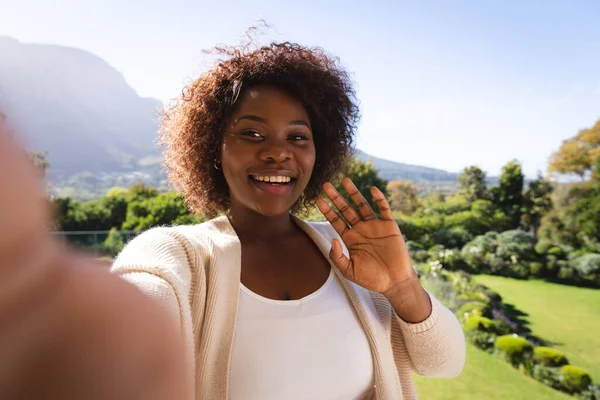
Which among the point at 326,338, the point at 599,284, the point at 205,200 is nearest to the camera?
the point at 326,338

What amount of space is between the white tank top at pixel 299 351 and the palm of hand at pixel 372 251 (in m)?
0.11

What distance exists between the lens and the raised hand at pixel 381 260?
1.25 m

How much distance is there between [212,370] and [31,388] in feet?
2.61

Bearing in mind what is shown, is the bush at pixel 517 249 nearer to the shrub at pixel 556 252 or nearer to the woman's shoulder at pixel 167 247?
the shrub at pixel 556 252

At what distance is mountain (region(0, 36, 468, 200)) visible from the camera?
84188mm

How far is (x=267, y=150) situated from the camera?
4.11ft

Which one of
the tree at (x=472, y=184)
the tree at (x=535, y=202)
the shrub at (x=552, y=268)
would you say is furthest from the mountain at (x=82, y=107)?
the shrub at (x=552, y=268)

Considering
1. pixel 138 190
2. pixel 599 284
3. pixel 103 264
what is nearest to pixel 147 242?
pixel 103 264

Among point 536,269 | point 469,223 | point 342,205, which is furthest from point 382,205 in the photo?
point 469,223

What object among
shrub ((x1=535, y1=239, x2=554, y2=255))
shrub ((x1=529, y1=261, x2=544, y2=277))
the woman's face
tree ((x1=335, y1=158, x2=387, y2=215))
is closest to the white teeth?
the woman's face

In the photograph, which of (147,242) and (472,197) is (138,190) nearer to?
(472,197)

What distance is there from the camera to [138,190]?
20.2m

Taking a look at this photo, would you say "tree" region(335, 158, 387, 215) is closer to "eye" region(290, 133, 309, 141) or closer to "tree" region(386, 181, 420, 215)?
"tree" region(386, 181, 420, 215)

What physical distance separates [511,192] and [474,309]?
12.2 metres
